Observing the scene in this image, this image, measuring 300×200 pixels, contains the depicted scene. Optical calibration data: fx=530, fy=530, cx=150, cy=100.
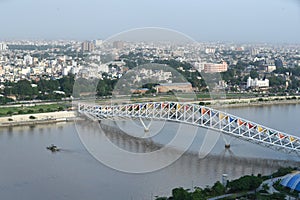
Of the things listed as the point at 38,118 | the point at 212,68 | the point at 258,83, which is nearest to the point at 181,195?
the point at 38,118

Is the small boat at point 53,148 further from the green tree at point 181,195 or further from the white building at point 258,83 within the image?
the white building at point 258,83

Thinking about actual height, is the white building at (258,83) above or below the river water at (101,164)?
above

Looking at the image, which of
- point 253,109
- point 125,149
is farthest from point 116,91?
point 125,149

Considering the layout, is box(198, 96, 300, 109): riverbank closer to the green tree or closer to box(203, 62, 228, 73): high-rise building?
box(203, 62, 228, 73): high-rise building

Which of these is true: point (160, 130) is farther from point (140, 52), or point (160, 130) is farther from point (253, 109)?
point (140, 52)

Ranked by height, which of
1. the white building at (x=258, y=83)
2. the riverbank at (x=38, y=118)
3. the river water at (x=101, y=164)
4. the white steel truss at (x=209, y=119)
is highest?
the white building at (x=258, y=83)

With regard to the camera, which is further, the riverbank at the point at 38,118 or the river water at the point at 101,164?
the riverbank at the point at 38,118

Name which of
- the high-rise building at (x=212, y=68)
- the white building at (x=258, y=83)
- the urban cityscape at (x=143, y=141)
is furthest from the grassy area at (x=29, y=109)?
the high-rise building at (x=212, y=68)
